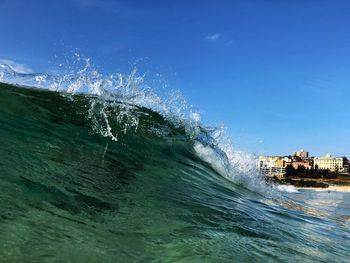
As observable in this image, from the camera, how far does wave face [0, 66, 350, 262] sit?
445 centimetres

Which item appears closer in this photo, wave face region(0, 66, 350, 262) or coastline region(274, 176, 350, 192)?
wave face region(0, 66, 350, 262)

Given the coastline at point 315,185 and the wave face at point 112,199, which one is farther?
the coastline at point 315,185

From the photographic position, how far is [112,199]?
6.02 metres

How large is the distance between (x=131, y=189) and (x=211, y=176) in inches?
203

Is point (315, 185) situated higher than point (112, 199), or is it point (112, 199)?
point (315, 185)

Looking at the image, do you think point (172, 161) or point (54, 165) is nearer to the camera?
point (54, 165)

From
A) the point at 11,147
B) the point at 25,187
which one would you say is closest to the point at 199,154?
the point at 11,147

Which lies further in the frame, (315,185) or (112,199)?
(315,185)

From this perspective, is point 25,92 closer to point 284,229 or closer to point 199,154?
point 199,154

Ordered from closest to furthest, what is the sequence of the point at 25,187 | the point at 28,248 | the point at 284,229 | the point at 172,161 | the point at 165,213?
the point at 28,248, the point at 25,187, the point at 165,213, the point at 284,229, the point at 172,161

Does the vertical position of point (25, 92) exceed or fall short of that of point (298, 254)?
it exceeds it

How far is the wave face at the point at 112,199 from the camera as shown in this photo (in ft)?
14.6

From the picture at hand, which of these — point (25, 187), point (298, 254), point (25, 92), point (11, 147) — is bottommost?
point (298, 254)

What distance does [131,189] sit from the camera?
6.90 meters
